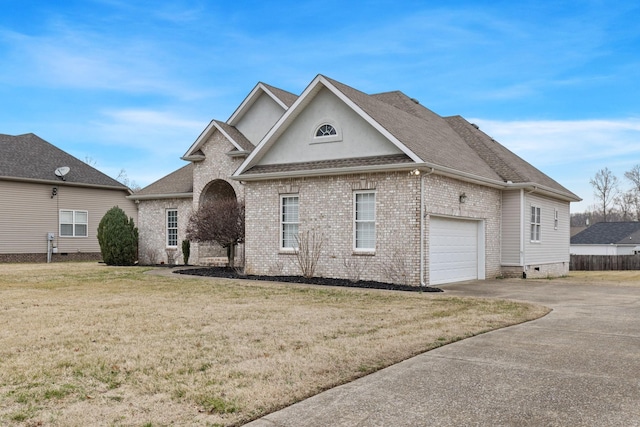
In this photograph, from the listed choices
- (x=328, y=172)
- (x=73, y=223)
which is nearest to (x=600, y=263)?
(x=328, y=172)

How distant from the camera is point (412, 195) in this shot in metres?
16.3

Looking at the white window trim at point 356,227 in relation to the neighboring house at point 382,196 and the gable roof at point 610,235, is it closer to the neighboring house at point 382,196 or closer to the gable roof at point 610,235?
the neighboring house at point 382,196

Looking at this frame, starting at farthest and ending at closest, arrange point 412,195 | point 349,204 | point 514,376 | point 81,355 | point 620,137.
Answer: point 620,137, point 349,204, point 412,195, point 81,355, point 514,376

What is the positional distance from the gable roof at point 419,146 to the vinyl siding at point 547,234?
23.0 inches

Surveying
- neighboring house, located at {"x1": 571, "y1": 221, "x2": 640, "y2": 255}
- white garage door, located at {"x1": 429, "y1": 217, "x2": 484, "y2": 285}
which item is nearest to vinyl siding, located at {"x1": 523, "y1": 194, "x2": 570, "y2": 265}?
white garage door, located at {"x1": 429, "y1": 217, "x2": 484, "y2": 285}

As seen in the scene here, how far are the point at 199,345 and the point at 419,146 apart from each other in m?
11.1

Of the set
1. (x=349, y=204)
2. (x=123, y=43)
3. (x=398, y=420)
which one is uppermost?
(x=123, y=43)

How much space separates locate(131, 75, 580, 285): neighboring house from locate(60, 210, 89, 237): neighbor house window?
1222 centimetres

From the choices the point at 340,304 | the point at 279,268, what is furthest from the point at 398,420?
the point at 279,268

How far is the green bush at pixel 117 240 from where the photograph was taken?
2598 centimetres

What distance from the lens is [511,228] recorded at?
68.1 ft

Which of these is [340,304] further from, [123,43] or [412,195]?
[123,43]

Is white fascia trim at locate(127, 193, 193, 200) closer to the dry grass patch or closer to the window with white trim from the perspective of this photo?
the window with white trim

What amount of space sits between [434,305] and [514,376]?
608 centimetres
